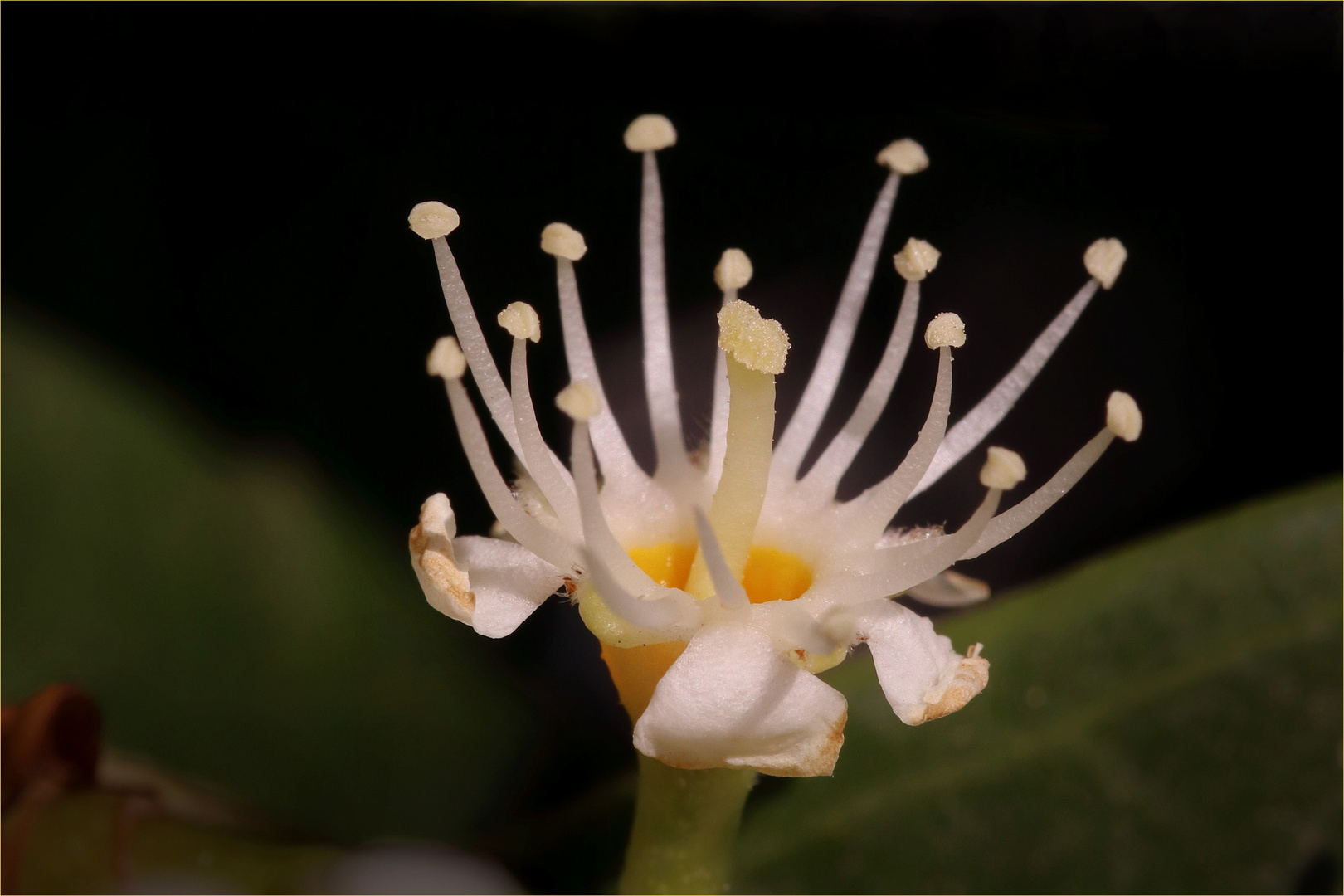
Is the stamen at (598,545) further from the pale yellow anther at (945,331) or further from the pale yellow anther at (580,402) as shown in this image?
the pale yellow anther at (945,331)

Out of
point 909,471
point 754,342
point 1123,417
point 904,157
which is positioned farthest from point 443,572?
point 904,157

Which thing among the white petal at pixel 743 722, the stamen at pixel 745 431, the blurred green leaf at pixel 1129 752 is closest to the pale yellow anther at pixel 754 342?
the stamen at pixel 745 431

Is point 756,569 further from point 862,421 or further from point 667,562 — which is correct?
point 862,421

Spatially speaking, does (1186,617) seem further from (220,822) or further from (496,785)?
(220,822)

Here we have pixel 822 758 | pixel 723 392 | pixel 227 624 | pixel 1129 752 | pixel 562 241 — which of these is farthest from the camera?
pixel 227 624

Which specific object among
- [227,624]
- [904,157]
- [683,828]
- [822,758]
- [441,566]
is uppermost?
[904,157]

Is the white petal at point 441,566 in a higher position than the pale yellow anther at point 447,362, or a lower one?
lower

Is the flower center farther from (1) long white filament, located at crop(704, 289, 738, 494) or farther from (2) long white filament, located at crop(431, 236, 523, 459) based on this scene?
(2) long white filament, located at crop(431, 236, 523, 459)
